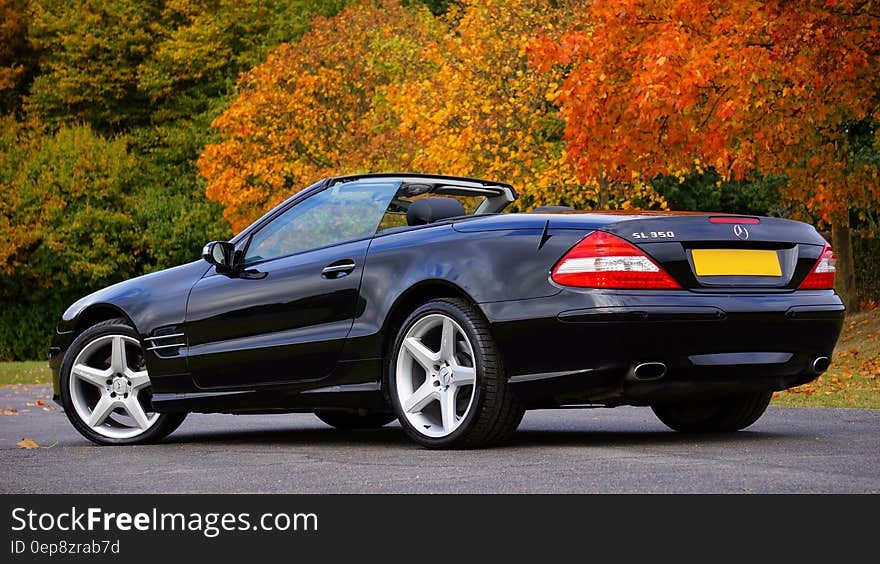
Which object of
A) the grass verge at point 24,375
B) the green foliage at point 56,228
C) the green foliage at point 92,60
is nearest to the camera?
the grass verge at point 24,375

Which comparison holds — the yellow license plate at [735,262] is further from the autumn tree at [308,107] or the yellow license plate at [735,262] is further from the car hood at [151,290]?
the autumn tree at [308,107]

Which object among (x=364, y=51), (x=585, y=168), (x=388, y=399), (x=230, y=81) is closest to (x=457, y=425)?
(x=388, y=399)

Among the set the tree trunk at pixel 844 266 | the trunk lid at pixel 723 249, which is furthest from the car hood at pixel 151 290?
A: the tree trunk at pixel 844 266

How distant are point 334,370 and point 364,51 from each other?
3346 cm

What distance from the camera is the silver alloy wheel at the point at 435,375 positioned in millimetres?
7418

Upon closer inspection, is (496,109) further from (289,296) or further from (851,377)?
(289,296)

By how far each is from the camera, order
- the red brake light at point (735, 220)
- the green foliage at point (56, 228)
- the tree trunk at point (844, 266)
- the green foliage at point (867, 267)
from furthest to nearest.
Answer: the green foliage at point (56, 228) < the green foliage at point (867, 267) < the tree trunk at point (844, 266) < the red brake light at point (735, 220)

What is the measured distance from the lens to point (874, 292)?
33.3 m

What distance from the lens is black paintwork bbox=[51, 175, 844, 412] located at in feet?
23.0

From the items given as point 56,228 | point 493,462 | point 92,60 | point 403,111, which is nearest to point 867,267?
point 403,111

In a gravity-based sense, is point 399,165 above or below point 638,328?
below

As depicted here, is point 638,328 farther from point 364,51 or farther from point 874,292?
point 364,51

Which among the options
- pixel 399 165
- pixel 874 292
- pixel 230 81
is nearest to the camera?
pixel 874 292

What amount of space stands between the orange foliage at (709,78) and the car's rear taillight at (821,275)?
790 cm
